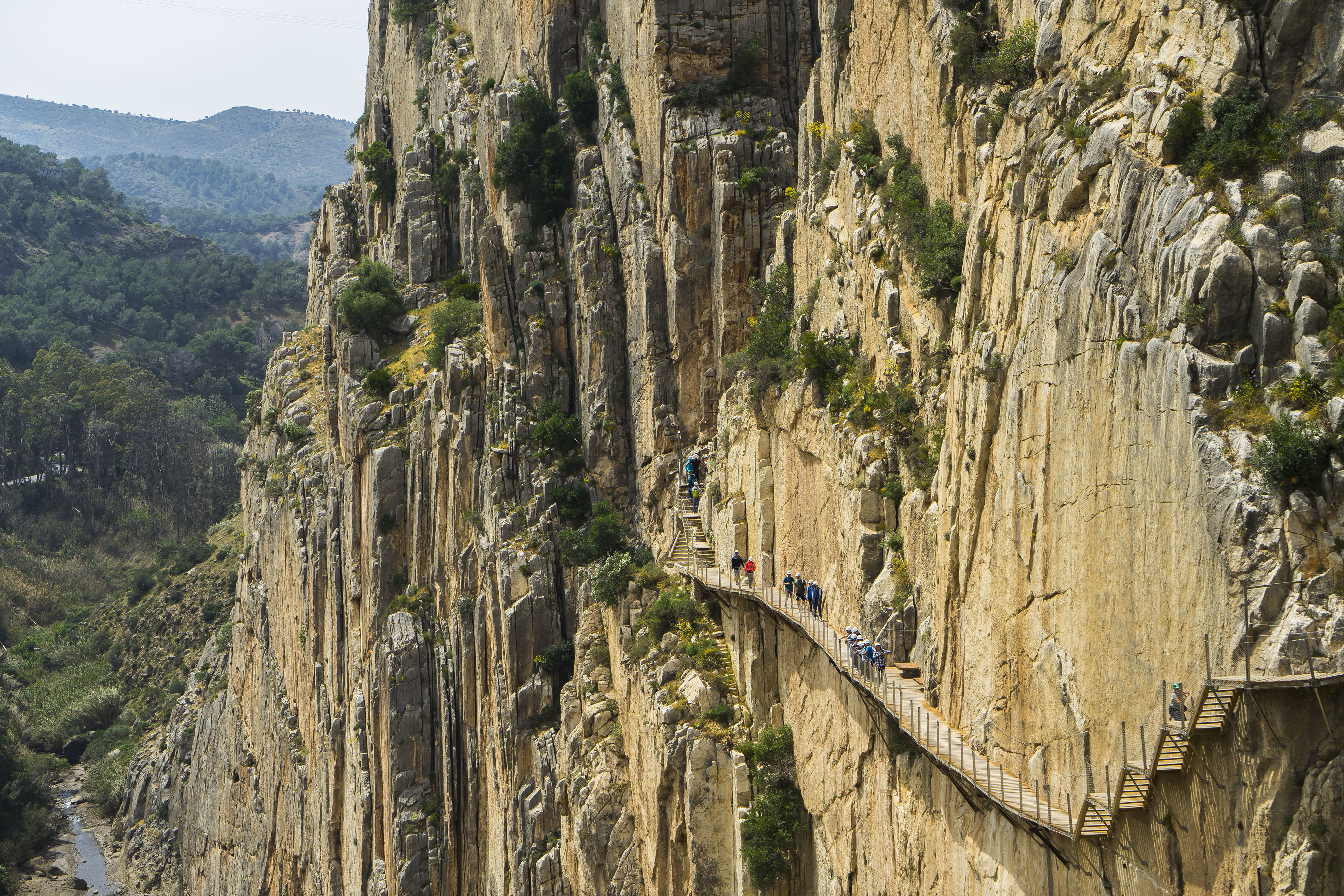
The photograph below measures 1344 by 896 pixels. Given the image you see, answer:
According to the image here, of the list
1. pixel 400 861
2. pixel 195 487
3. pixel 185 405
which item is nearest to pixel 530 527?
pixel 400 861

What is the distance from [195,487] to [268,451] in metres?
54.3

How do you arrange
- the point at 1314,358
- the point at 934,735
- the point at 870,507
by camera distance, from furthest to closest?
the point at 870,507
the point at 934,735
the point at 1314,358

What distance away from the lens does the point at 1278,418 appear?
18.2 metres

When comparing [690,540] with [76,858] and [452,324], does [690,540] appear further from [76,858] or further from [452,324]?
[76,858]

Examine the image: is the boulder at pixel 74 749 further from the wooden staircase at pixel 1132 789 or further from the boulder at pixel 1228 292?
the boulder at pixel 1228 292

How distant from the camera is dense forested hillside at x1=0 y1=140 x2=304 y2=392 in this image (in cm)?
14988

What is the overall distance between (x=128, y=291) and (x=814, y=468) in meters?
150

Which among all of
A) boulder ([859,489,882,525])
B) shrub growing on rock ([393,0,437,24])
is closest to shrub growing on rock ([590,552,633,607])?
boulder ([859,489,882,525])

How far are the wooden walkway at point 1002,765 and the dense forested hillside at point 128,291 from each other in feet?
432

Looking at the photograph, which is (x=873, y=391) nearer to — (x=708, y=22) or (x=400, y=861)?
(x=708, y=22)

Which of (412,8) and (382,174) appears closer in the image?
(412,8)

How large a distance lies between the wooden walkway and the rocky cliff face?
1.03 feet

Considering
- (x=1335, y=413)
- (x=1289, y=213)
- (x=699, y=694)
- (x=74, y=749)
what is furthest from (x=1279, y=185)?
(x=74, y=749)

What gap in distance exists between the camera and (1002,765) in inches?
942
